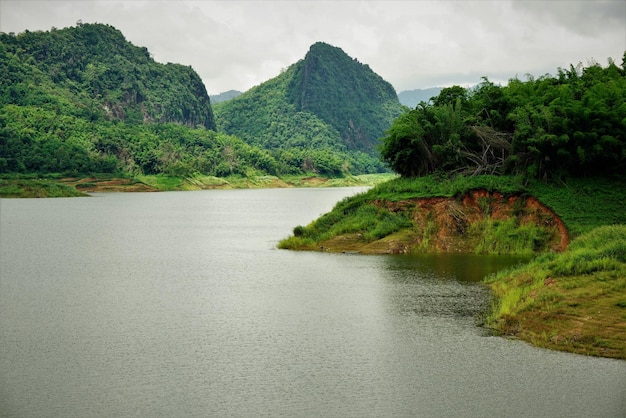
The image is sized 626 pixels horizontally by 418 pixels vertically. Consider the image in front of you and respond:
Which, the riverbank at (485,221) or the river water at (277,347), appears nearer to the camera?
the river water at (277,347)

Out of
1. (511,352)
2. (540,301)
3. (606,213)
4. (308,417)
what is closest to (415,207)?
(606,213)

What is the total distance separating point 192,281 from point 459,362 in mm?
17027

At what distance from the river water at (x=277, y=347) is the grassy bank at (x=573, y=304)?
0.77m

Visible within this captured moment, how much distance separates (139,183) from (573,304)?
445 feet

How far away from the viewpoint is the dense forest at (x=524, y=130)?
37938mm

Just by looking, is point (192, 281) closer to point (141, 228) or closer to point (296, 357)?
point (296, 357)

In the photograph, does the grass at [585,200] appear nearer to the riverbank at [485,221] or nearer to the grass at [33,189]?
the riverbank at [485,221]

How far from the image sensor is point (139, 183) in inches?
5807

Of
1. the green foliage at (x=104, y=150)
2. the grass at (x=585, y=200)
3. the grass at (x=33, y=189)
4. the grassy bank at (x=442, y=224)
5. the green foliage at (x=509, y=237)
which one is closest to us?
the grass at (x=585, y=200)

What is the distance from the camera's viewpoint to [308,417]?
13898mm

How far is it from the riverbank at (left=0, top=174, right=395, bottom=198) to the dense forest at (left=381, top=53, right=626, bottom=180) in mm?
39215

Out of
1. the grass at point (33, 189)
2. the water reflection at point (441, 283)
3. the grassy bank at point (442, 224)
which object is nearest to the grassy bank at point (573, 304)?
the water reflection at point (441, 283)

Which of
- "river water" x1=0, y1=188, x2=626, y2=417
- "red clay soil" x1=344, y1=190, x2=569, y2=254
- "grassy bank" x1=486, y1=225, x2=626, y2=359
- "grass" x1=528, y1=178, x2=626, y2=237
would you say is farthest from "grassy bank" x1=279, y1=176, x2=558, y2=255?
"grassy bank" x1=486, y1=225, x2=626, y2=359

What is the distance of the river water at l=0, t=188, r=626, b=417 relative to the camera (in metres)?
14.7
